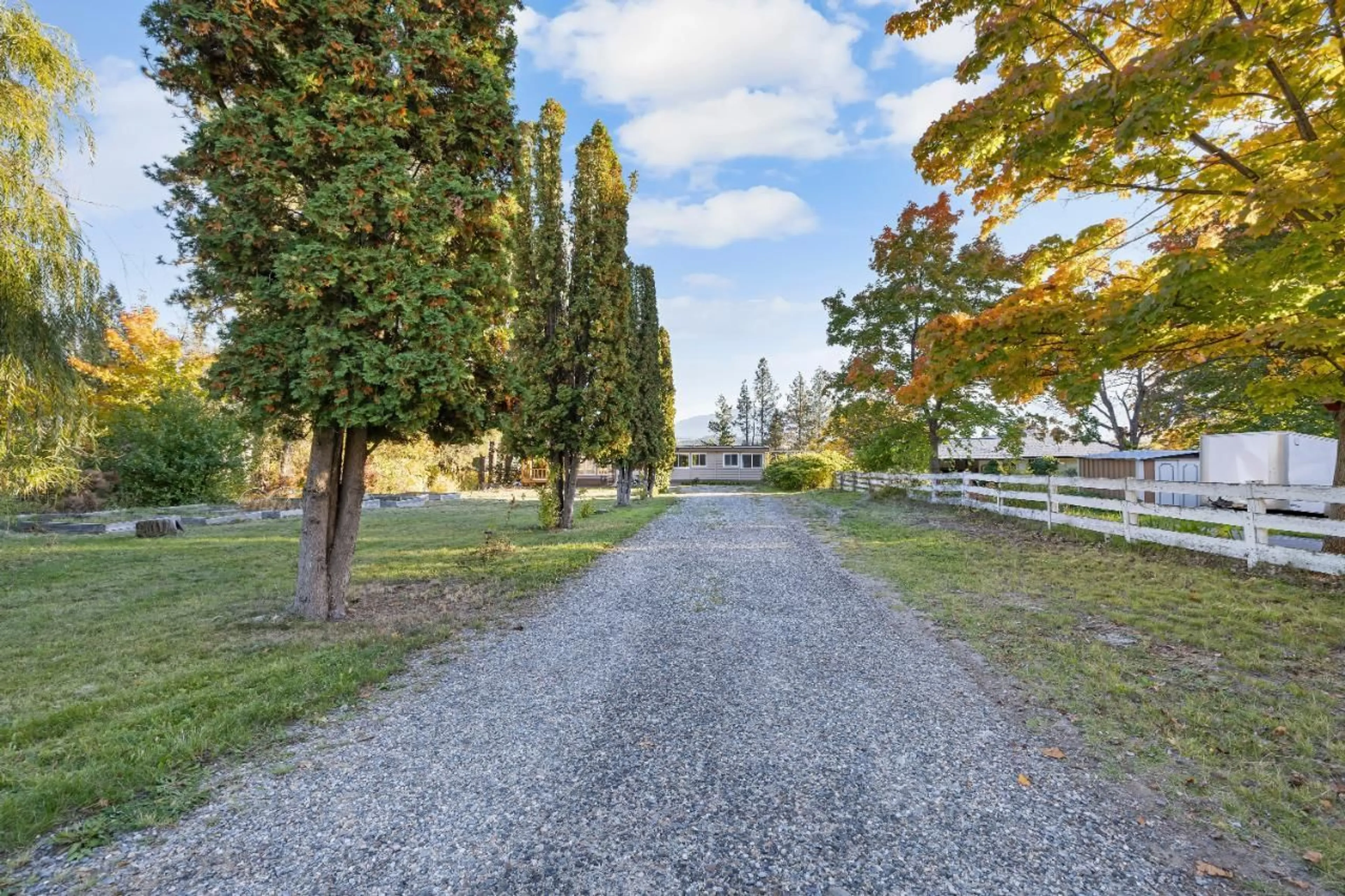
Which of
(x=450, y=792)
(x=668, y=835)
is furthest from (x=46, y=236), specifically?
(x=668, y=835)

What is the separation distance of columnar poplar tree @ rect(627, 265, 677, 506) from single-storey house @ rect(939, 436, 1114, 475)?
12426 millimetres

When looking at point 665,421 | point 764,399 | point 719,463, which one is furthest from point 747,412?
point 665,421

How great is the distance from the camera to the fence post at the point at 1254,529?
239 inches

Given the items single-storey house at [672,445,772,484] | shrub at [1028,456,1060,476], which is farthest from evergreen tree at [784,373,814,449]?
shrub at [1028,456,1060,476]

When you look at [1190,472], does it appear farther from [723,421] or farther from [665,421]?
[723,421]

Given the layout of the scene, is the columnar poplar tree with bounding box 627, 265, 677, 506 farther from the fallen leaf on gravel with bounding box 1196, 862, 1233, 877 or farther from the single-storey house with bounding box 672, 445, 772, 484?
the fallen leaf on gravel with bounding box 1196, 862, 1233, 877

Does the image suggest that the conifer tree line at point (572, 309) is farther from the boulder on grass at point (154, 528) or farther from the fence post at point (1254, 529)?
the fence post at point (1254, 529)

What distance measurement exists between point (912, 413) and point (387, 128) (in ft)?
51.4

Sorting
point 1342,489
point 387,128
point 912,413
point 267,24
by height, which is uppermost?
point 267,24

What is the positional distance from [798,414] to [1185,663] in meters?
65.1

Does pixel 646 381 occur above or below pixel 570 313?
below

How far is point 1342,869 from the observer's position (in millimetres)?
1992

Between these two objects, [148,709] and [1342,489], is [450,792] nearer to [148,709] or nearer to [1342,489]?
[148,709]

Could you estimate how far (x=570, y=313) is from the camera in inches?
503
